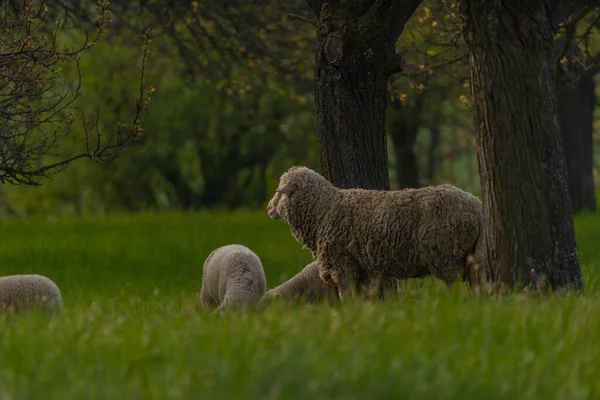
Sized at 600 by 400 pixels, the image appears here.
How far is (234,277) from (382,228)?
1595mm

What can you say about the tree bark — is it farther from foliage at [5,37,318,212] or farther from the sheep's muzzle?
foliage at [5,37,318,212]

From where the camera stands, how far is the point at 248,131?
29281 mm

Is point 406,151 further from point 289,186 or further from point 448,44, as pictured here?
point 289,186

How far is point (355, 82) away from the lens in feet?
30.1

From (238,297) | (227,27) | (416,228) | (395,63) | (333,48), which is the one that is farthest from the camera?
(227,27)

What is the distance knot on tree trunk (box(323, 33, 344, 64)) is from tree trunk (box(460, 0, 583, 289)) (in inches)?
64.7

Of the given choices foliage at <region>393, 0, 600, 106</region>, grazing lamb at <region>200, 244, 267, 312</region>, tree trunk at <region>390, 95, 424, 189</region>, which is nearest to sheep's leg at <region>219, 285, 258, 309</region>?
grazing lamb at <region>200, 244, 267, 312</region>

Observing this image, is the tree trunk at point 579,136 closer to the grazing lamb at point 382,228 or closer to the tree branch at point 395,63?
the tree branch at point 395,63

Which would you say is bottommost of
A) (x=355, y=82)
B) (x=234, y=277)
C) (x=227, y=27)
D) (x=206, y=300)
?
(x=206, y=300)

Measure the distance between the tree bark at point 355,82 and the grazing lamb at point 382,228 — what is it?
778 millimetres

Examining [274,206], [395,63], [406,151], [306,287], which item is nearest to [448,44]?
[395,63]

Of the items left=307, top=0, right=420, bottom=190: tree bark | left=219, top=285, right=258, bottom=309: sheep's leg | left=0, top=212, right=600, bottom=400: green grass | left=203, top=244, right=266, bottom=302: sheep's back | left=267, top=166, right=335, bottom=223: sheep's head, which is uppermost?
left=307, top=0, right=420, bottom=190: tree bark

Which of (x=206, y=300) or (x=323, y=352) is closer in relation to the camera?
(x=323, y=352)

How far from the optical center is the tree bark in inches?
356
